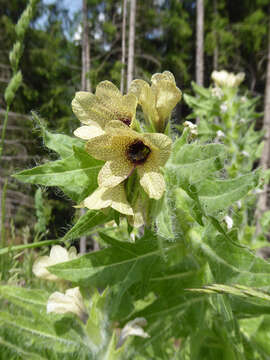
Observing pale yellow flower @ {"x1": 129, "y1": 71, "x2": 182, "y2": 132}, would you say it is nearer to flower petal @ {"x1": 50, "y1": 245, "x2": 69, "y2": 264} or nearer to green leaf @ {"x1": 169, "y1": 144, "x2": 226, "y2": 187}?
green leaf @ {"x1": 169, "y1": 144, "x2": 226, "y2": 187}

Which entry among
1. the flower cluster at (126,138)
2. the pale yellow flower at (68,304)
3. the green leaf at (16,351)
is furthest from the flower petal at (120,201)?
the green leaf at (16,351)

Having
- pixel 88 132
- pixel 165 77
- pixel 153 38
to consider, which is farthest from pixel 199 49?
pixel 88 132

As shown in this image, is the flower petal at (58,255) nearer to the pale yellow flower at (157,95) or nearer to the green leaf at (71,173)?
the green leaf at (71,173)

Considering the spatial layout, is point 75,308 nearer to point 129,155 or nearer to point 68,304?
point 68,304

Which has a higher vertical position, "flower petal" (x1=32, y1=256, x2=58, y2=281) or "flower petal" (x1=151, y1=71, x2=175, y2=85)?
"flower petal" (x1=151, y1=71, x2=175, y2=85)

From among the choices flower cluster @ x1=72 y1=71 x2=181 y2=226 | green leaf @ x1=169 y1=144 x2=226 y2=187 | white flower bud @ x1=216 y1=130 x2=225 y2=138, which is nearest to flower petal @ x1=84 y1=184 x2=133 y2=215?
flower cluster @ x1=72 y1=71 x2=181 y2=226

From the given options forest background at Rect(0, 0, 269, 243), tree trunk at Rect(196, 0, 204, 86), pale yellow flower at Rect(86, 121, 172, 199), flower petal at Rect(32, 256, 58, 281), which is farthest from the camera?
forest background at Rect(0, 0, 269, 243)

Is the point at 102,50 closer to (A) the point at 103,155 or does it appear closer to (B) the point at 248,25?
(B) the point at 248,25
